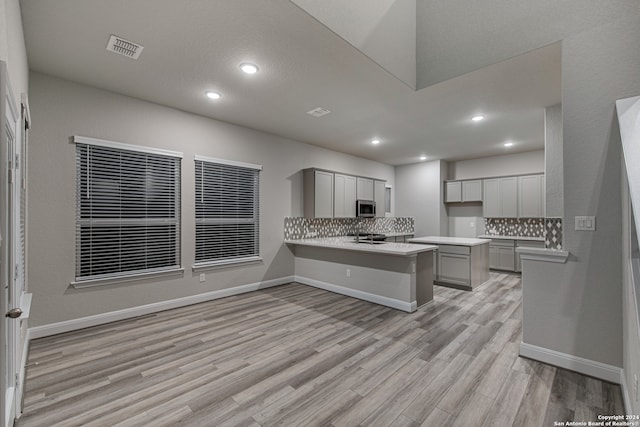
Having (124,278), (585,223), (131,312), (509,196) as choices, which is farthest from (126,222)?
(509,196)

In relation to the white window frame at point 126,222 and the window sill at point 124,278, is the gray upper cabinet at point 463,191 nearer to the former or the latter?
the white window frame at point 126,222

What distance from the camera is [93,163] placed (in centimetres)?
341

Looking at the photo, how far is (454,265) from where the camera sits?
5160mm

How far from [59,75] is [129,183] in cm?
131

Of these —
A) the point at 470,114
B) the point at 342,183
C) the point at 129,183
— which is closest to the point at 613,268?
the point at 470,114

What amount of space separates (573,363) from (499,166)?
18.9 feet

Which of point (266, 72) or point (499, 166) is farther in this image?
point (499, 166)

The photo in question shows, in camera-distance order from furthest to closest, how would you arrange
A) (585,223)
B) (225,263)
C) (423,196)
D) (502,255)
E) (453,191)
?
(423,196) < (453,191) < (502,255) < (225,263) < (585,223)

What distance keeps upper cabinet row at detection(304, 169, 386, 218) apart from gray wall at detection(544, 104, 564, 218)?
11.4ft

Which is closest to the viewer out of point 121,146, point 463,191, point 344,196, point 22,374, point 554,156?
point 22,374

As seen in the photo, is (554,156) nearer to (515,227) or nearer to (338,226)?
(515,227)

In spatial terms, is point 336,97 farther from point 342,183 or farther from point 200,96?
point 342,183

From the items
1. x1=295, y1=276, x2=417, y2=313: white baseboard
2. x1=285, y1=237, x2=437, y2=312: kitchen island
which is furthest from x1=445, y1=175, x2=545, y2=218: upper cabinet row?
x1=295, y1=276, x2=417, y2=313: white baseboard

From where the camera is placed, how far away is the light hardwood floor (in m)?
1.93
